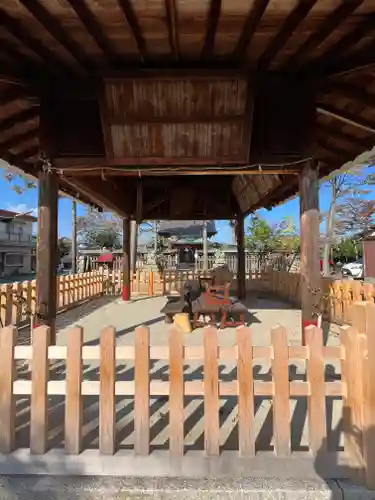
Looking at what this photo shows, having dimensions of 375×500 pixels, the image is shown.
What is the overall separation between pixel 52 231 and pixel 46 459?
2.98 metres

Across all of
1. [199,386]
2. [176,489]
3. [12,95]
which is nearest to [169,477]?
[176,489]

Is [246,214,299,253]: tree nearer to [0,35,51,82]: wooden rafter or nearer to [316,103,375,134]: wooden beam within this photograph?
[316,103,375,134]: wooden beam

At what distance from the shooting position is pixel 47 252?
4414mm

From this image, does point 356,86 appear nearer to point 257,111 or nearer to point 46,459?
point 257,111

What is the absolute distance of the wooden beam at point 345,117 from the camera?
15.7ft

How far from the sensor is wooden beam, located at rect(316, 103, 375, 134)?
477 centimetres

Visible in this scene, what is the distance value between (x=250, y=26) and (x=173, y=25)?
732 millimetres

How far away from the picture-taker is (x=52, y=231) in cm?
451

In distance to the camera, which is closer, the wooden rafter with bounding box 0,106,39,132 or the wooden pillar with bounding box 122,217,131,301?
the wooden rafter with bounding box 0,106,39,132

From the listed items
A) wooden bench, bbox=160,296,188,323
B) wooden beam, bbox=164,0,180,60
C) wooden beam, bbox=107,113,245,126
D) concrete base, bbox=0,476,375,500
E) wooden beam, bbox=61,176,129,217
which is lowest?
concrete base, bbox=0,476,375,500

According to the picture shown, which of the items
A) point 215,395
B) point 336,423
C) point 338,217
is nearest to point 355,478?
point 336,423

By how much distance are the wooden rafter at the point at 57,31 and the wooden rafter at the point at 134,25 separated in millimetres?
685

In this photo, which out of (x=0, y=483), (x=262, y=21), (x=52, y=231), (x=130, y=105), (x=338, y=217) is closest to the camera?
(x=0, y=483)

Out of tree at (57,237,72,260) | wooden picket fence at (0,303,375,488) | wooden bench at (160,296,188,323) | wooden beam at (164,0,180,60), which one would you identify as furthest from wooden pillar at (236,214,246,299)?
tree at (57,237,72,260)
